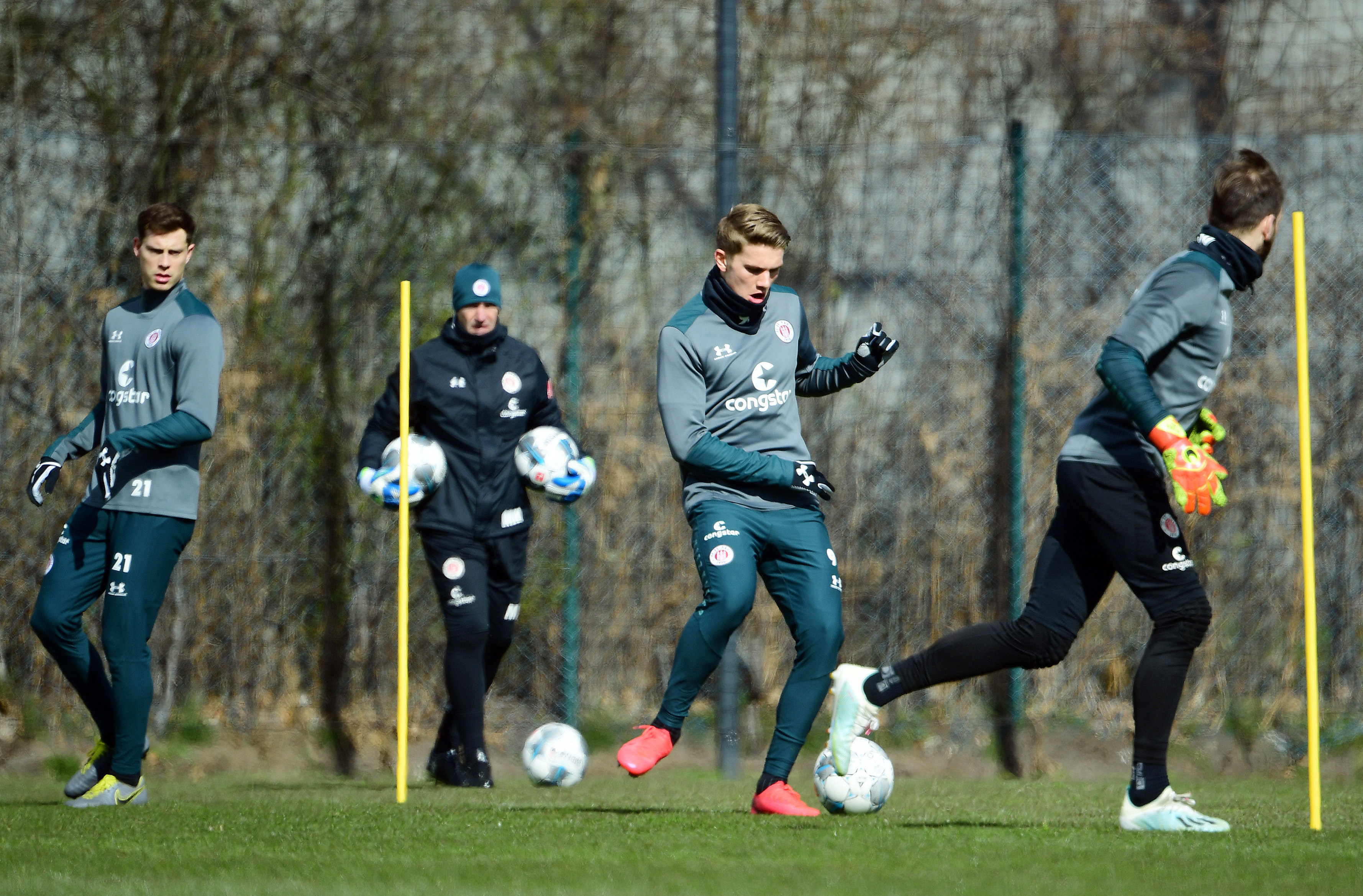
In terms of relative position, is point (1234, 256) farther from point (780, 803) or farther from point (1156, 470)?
point (780, 803)

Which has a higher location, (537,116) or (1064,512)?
(537,116)

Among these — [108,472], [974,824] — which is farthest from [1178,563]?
[108,472]

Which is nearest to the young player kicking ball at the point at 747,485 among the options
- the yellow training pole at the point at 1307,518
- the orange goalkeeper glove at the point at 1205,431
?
the orange goalkeeper glove at the point at 1205,431

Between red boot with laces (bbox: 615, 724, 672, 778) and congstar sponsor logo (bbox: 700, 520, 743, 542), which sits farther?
congstar sponsor logo (bbox: 700, 520, 743, 542)

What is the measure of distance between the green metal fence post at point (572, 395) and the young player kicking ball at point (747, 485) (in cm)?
235

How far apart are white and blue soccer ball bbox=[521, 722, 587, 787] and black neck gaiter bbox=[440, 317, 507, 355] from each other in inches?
68.3

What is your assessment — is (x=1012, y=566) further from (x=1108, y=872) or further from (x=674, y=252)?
(x=1108, y=872)

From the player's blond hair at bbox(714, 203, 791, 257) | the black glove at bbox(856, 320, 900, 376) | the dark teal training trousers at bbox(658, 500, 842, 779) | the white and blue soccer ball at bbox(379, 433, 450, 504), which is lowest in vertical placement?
the dark teal training trousers at bbox(658, 500, 842, 779)

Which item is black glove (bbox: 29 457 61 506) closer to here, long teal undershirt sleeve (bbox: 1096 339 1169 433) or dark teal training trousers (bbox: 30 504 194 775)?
dark teal training trousers (bbox: 30 504 194 775)

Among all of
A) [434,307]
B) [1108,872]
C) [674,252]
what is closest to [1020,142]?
[674,252]

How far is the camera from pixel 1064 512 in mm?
5008

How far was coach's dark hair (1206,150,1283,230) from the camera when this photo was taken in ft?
15.6

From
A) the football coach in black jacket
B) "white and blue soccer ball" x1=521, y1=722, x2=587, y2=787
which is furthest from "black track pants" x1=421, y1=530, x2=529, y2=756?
"white and blue soccer ball" x1=521, y1=722, x2=587, y2=787

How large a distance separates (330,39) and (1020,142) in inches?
143
